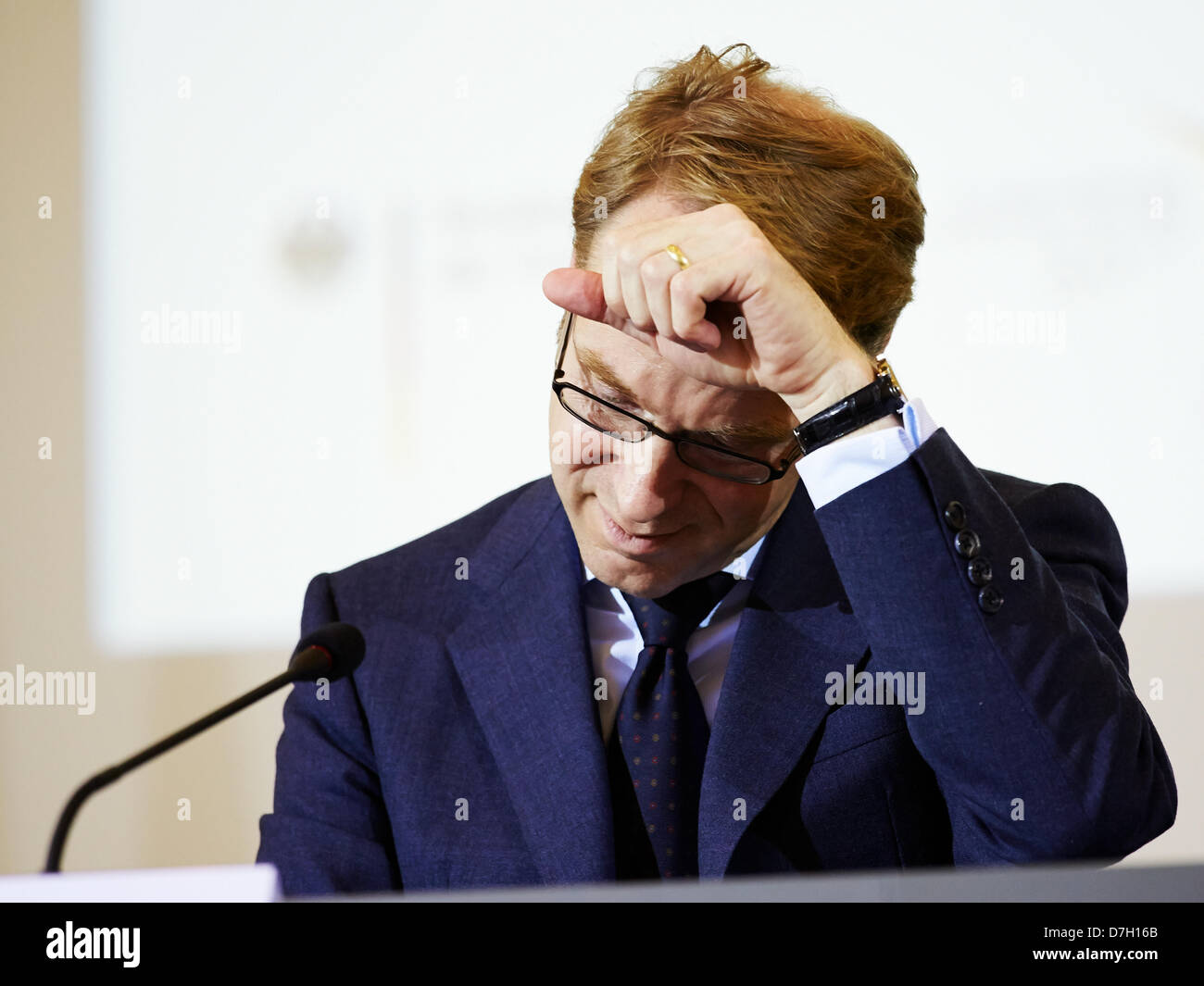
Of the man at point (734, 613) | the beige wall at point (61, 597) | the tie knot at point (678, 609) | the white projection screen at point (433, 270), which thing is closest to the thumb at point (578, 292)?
the man at point (734, 613)

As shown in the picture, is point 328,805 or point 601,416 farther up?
point 601,416

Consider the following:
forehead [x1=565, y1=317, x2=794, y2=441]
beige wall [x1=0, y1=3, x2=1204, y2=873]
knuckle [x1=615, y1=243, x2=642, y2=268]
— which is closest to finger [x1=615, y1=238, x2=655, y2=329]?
knuckle [x1=615, y1=243, x2=642, y2=268]

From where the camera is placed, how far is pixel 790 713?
3.93 feet

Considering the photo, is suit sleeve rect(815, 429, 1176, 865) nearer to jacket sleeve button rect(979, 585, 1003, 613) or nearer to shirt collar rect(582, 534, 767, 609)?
jacket sleeve button rect(979, 585, 1003, 613)

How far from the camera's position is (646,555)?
1.18 meters

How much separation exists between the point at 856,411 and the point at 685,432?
7.6 inches

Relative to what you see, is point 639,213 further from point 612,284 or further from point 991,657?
point 991,657

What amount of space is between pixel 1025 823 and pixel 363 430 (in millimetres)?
1519

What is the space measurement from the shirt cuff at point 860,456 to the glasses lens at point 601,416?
0.20 metres

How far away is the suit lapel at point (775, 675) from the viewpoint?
1.15 metres

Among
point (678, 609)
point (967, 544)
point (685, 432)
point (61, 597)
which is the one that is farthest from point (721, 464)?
point (61, 597)

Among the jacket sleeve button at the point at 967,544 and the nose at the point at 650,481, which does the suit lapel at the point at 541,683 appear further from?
the jacket sleeve button at the point at 967,544

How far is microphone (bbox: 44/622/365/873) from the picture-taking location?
68cm

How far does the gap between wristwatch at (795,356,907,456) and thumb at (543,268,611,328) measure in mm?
207
